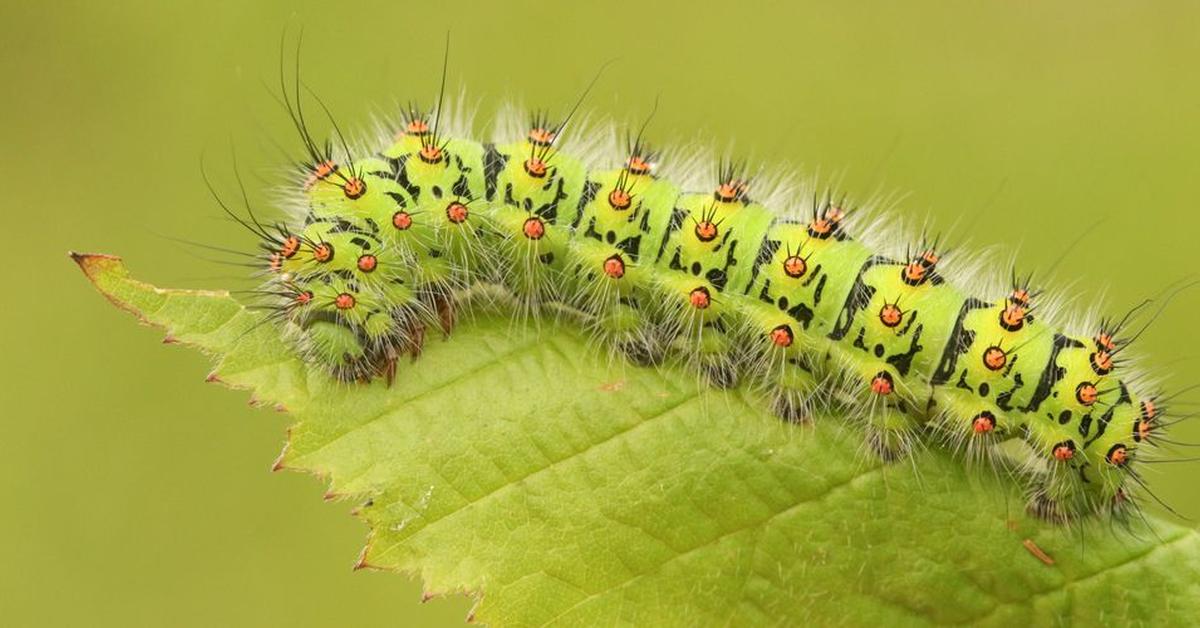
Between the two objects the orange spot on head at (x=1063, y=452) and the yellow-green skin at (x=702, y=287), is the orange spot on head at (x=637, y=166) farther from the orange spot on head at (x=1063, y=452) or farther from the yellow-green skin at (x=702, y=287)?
the orange spot on head at (x=1063, y=452)

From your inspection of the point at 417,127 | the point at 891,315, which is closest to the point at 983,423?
the point at 891,315

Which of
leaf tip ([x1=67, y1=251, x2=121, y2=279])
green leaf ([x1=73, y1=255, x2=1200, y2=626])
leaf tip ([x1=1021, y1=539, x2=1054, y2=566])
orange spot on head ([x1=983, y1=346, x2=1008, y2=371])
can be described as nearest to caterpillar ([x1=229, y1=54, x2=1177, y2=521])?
orange spot on head ([x1=983, y1=346, x2=1008, y2=371])

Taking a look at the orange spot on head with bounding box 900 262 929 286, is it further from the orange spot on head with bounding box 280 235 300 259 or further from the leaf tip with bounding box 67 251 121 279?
the leaf tip with bounding box 67 251 121 279

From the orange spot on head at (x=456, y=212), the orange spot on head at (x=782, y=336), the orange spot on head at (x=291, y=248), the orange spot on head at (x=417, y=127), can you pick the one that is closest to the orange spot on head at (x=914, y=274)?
the orange spot on head at (x=782, y=336)

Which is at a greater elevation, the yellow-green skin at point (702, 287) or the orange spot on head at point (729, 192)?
the orange spot on head at point (729, 192)

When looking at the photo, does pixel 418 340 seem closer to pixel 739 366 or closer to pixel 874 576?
pixel 739 366

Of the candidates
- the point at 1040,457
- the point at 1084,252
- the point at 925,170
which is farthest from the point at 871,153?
the point at 1040,457

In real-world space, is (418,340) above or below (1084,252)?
above
